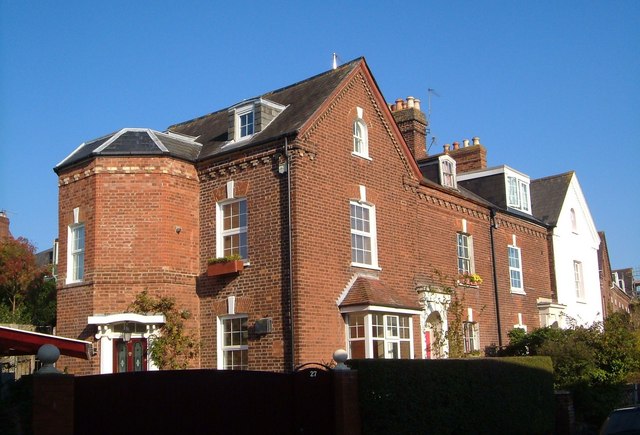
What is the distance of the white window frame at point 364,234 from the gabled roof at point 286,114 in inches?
115

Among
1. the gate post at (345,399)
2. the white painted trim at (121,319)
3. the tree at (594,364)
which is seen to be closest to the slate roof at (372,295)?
the tree at (594,364)

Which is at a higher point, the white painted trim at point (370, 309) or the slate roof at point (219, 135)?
the slate roof at point (219, 135)

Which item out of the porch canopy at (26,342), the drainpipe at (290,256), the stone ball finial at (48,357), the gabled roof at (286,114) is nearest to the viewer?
the stone ball finial at (48,357)

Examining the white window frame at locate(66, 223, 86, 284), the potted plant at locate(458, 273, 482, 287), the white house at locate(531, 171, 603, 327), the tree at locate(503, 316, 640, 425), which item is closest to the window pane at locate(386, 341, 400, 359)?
the tree at locate(503, 316, 640, 425)

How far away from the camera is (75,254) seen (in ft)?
70.6

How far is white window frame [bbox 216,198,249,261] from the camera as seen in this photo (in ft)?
66.9

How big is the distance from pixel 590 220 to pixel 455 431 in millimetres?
24623

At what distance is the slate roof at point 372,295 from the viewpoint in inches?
781

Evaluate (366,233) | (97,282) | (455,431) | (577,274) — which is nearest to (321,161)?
(366,233)

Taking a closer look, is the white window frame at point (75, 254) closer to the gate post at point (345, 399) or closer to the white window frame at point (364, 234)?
the white window frame at point (364, 234)

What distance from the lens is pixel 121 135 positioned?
21.8 m

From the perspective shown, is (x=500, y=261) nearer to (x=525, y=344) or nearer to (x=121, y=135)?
(x=525, y=344)

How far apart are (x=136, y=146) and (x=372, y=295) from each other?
7876 millimetres

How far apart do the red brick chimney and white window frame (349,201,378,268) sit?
13911 mm
